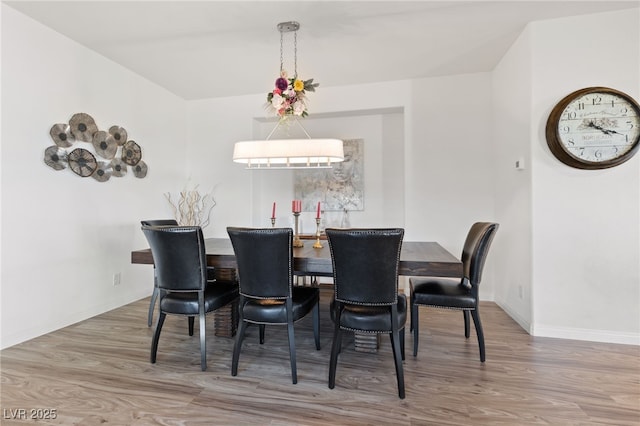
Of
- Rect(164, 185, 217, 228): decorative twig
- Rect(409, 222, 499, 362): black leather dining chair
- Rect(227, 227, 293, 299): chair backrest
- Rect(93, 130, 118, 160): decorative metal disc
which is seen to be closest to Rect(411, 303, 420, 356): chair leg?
Rect(409, 222, 499, 362): black leather dining chair

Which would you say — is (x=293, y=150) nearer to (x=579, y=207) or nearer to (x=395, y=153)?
(x=395, y=153)

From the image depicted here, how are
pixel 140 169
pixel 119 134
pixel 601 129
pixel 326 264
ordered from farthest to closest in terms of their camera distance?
pixel 140 169 → pixel 119 134 → pixel 601 129 → pixel 326 264

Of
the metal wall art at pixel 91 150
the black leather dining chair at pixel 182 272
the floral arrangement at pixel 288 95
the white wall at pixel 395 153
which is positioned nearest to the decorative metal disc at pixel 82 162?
the metal wall art at pixel 91 150

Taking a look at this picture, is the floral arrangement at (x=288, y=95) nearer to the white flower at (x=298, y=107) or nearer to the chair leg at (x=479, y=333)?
the white flower at (x=298, y=107)

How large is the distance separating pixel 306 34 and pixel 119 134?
7.34ft

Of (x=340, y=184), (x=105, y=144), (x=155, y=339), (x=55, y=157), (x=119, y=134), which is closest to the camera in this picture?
Result: (x=155, y=339)

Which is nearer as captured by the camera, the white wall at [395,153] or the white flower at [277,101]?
the white flower at [277,101]

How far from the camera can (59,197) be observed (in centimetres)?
277

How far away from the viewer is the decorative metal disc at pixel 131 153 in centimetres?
344

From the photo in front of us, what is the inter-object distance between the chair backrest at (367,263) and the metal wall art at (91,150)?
2.60m

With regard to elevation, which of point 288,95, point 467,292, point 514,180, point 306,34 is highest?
point 306,34

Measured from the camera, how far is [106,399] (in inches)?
69.8

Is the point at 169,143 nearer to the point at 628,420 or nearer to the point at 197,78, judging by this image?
the point at 197,78

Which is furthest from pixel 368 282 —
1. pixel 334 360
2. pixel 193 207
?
pixel 193 207
